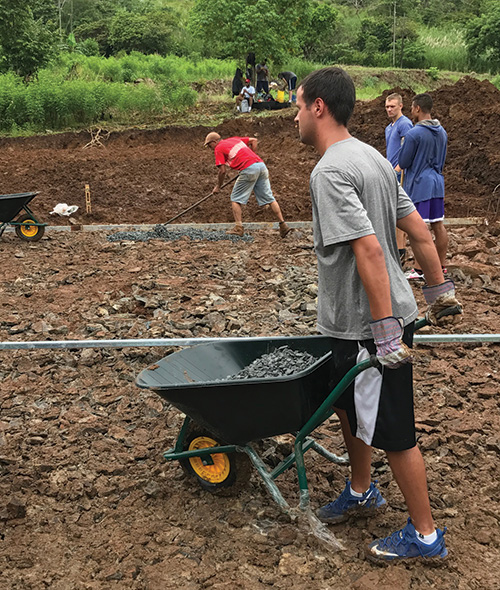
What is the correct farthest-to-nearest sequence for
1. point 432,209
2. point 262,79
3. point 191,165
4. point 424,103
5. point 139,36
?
1. point 139,36
2. point 262,79
3. point 191,165
4. point 432,209
5. point 424,103

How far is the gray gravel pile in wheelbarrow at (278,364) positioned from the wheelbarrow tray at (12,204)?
6506mm

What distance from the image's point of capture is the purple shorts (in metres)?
6.59

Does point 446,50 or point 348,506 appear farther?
point 446,50

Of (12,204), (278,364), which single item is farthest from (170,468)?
(12,204)

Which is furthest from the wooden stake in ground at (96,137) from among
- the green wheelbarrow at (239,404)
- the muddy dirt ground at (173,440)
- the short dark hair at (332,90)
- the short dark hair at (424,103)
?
the short dark hair at (332,90)

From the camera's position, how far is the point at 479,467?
3.52 m

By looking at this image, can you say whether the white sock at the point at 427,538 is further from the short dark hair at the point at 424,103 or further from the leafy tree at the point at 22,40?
the leafy tree at the point at 22,40

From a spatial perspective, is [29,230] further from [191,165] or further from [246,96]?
[246,96]

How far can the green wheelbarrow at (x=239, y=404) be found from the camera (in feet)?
8.89

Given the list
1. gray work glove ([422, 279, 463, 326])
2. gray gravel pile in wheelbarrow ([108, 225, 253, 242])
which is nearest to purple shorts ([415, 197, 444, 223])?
gray gravel pile in wheelbarrow ([108, 225, 253, 242])

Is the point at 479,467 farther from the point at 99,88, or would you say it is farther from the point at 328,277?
the point at 99,88

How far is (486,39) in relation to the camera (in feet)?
108

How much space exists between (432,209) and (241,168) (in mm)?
3253

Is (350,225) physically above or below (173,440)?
above
